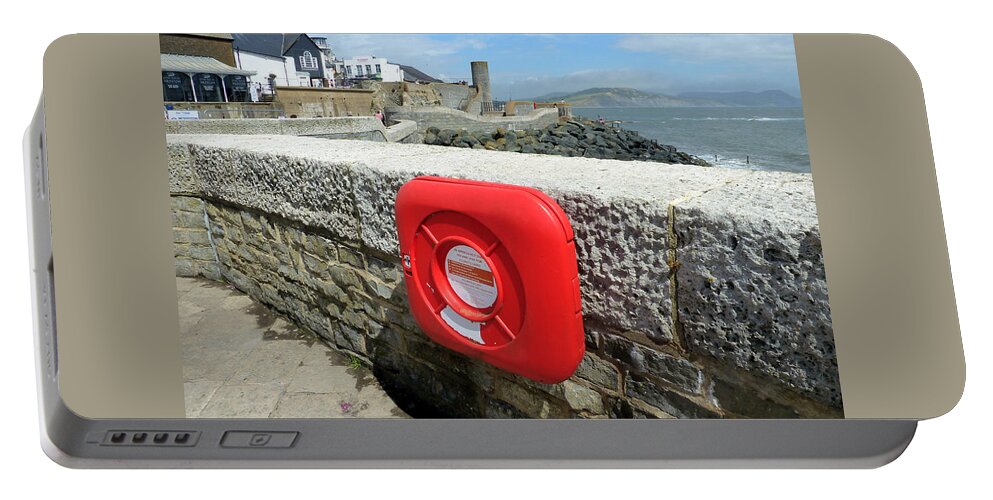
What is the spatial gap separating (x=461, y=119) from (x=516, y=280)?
1748mm

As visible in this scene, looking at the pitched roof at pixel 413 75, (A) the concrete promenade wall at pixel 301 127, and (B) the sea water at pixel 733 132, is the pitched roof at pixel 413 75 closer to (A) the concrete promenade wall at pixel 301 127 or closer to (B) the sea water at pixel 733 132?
(A) the concrete promenade wall at pixel 301 127

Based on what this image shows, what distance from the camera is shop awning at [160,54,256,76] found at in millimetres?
1210

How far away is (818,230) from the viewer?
100cm

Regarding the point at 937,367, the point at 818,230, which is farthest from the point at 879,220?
the point at 937,367

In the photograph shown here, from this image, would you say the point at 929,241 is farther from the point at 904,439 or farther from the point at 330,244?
the point at 330,244

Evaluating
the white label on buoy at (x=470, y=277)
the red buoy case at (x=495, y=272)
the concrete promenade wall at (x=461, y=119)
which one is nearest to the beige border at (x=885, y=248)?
the red buoy case at (x=495, y=272)

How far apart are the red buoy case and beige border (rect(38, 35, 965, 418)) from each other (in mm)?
556

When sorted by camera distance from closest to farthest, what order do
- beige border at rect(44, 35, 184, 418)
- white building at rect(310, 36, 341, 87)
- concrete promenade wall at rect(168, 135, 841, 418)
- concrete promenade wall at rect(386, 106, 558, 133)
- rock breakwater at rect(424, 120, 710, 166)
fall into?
concrete promenade wall at rect(168, 135, 841, 418) < beige border at rect(44, 35, 184, 418) < white building at rect(310, 36, 341, 87) < concrete promenade wall at rect(386, 106, 558, 133) < rock breakwater at rect(424, 120, 710, 166)

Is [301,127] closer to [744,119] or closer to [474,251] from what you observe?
[474,251]

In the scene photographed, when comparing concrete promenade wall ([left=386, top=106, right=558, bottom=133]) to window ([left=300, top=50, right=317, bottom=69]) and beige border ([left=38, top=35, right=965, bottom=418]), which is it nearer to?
window ([left=300, top=50, right=317, bottom=69])

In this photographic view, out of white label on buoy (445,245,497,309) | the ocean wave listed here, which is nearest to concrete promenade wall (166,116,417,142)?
white label on buoy (445,245,497,309)

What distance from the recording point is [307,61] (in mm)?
1276

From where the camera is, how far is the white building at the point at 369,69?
134cm

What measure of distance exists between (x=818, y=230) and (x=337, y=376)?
4.05ft
